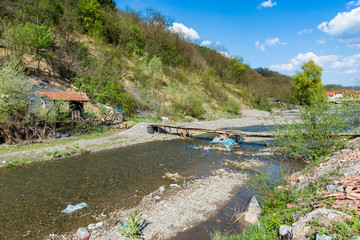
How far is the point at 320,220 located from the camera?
153 inches

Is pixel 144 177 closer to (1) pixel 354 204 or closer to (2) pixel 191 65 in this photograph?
(1) pixel 354 204

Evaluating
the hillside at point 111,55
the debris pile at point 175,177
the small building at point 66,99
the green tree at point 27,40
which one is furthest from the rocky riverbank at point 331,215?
the green tree at point 27,40

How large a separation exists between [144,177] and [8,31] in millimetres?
23576

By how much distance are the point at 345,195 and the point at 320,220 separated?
139cm

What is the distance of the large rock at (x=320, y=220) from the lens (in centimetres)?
376

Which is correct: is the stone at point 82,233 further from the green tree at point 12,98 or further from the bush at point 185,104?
the bush at point 185,104

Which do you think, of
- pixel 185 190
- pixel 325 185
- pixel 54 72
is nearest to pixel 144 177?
pixel 185 190

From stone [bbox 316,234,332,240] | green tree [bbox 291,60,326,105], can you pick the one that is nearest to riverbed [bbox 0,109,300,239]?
stone [bbox 316,234,332,240]

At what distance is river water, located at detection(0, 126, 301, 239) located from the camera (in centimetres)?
607

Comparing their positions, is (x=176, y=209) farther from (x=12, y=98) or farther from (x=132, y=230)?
(x=12, y=98)

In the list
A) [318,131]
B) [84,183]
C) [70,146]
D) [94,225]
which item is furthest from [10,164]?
[318,131]

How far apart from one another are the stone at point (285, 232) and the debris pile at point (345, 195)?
107 cm

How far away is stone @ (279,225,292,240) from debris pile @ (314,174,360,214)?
3.52 feet

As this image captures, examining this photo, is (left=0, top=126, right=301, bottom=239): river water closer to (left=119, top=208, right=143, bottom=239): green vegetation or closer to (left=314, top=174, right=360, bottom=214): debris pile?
(left=119, top=208, right=143, bottom=239): green vegetation
